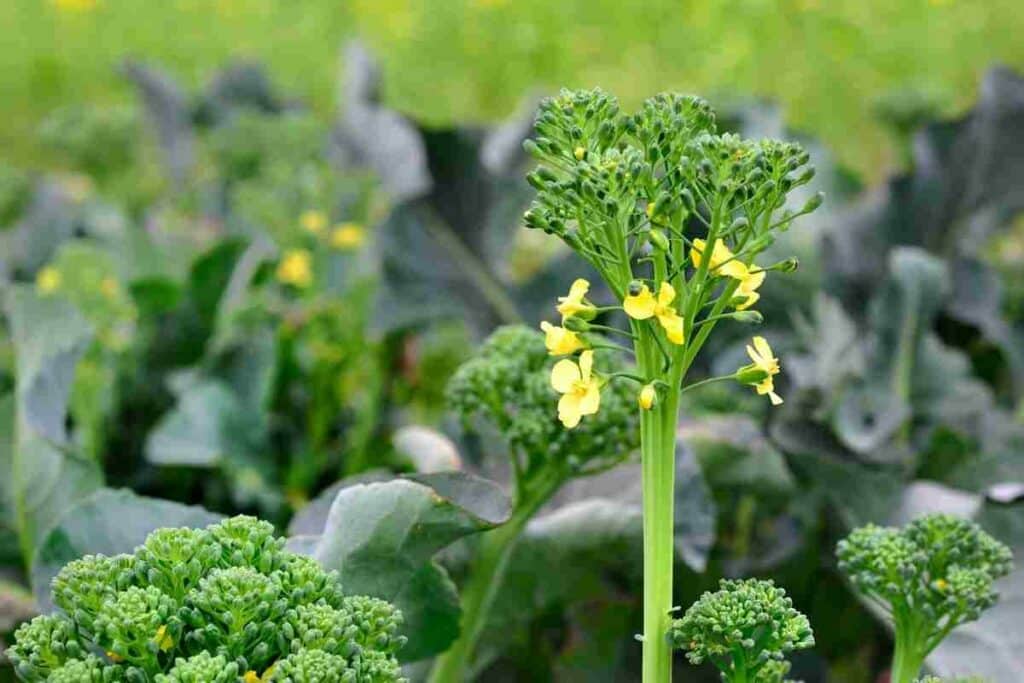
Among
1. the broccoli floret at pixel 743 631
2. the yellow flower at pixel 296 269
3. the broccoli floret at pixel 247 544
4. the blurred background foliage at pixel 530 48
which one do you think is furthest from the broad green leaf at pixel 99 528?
the blurred background foliage at pixel 530 48

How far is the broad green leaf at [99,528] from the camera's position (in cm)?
125

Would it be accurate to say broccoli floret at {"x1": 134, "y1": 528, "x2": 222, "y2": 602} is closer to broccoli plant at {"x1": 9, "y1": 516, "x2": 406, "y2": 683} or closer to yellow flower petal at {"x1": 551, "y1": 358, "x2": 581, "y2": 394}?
broccoli plant at {"x1": 9, "y1": 516, "x2": 406, "y2": 683}

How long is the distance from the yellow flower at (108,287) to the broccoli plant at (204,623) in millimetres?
1085

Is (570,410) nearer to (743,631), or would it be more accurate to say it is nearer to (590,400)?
(590,400)

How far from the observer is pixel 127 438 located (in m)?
2.11

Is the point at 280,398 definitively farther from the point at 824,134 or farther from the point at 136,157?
the point at 824,134

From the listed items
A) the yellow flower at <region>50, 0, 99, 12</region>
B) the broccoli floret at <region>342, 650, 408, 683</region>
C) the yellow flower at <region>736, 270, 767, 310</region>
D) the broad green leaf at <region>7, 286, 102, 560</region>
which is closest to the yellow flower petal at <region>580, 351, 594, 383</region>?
the yellow flower at <region>736, 270, 767, 310</region>

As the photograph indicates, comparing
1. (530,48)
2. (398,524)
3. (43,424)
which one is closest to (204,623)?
(398,524)

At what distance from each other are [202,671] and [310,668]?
2.3 inches

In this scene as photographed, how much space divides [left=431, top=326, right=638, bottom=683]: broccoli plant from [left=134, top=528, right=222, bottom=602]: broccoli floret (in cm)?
40

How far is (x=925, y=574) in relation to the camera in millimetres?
1047

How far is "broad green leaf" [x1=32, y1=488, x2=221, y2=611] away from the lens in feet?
4.10

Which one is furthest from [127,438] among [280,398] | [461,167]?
[461,167]

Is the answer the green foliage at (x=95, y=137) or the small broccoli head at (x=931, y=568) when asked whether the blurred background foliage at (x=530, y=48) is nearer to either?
the green foliage at (x=95, y=137)
